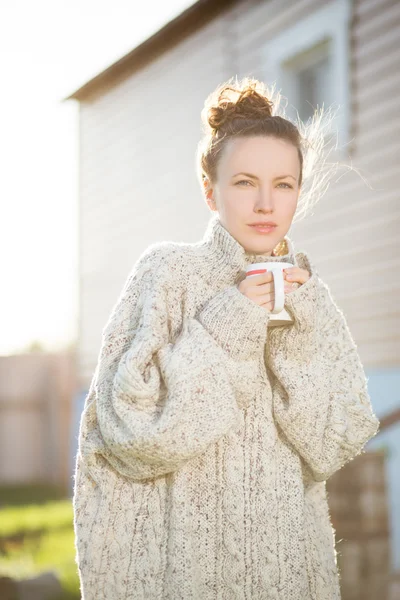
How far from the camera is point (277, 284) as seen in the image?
182 centimetres

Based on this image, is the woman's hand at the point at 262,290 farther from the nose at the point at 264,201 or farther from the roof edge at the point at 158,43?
the roof edge at the point at 158,43

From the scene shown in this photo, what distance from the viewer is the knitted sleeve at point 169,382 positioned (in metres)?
1.75

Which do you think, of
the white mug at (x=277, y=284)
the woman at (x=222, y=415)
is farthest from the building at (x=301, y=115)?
the white mug at (x=277, y=284)

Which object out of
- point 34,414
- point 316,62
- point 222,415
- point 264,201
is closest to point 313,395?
point 222,415

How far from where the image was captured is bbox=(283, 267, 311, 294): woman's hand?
1.88 metres

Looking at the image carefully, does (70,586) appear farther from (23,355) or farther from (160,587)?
(23,355)

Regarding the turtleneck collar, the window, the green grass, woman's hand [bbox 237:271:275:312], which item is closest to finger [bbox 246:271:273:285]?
woman's hand [bbox 237:271:275:312]

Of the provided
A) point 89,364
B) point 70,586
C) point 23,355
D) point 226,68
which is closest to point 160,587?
point 70,586

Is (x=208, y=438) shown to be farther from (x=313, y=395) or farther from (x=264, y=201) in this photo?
(x=264, y=201)

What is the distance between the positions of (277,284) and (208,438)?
39 centimetres

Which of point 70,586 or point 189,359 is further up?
point 189,359

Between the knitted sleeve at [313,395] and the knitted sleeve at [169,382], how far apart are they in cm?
9

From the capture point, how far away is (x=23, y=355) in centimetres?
1541

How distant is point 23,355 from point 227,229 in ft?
45.7
